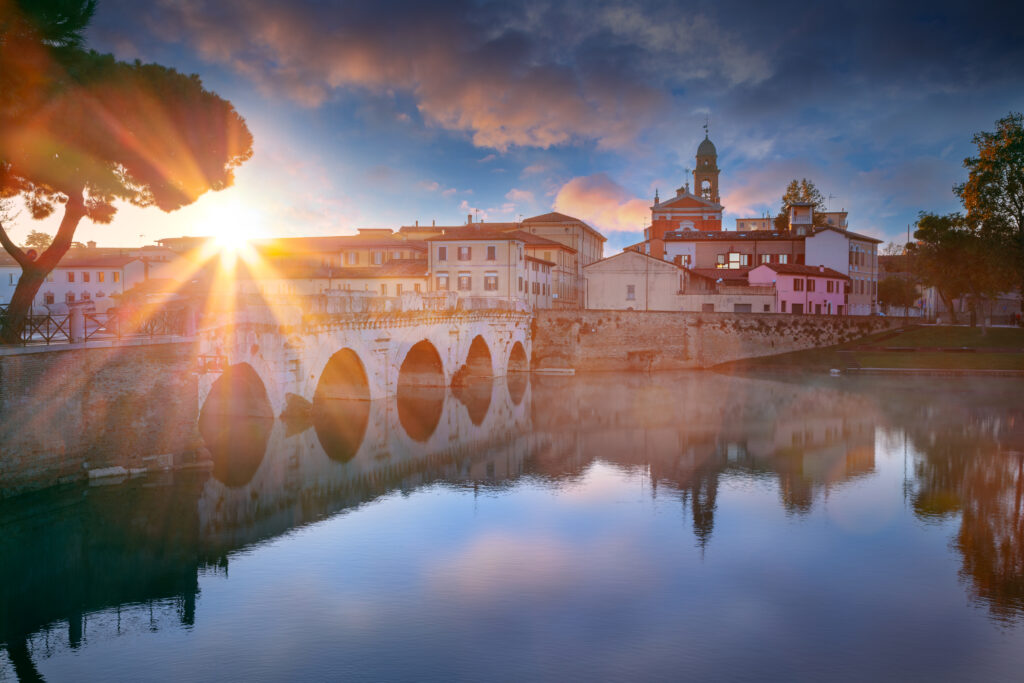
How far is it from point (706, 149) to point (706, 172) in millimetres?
3586

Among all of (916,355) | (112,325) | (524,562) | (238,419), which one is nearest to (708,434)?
(524,562)

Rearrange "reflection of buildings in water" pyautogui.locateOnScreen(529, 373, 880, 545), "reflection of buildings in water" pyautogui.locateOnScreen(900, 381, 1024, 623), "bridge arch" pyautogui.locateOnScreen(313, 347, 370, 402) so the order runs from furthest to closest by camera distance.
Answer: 1. "bridge arch" pyautogui.locateOnScreen(313, 347, 370, 402)
2. "reflection of buildings in water" pyautogui.locateOnScreen(529, 373, 880, 545)
3. "reflection of buildings in water" pyautogui.locateOnScreen(900, 381, 1024, 623)

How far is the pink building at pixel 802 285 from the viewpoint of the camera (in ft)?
219

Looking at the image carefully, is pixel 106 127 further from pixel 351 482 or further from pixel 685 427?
pixel 685 427

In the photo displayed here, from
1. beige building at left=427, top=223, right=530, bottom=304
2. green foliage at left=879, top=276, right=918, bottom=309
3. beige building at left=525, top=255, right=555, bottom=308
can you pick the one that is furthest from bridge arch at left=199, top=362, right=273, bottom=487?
green foliage at left=879, top=276, right=918, bottom=309

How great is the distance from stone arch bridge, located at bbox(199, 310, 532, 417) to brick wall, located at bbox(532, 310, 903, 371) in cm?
606

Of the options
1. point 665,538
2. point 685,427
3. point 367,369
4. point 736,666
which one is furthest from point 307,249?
point 736,666

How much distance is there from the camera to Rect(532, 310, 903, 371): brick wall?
6038 centimetres

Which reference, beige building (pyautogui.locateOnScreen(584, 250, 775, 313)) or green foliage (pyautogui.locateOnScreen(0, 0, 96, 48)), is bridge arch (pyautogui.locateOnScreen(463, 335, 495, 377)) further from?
green foliage (pyautogui.locateOnScreen(0, 0, 96, 48))

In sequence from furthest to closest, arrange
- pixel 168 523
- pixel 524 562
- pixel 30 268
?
1. pixel 30 268
2. pixel 168 523
3. pixel 524 562

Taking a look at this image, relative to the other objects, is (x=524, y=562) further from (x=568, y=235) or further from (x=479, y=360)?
(x=568, y=235)

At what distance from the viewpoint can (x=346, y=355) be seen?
3678cm

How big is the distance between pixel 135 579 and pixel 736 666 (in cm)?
1285

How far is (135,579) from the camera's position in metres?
17.0
